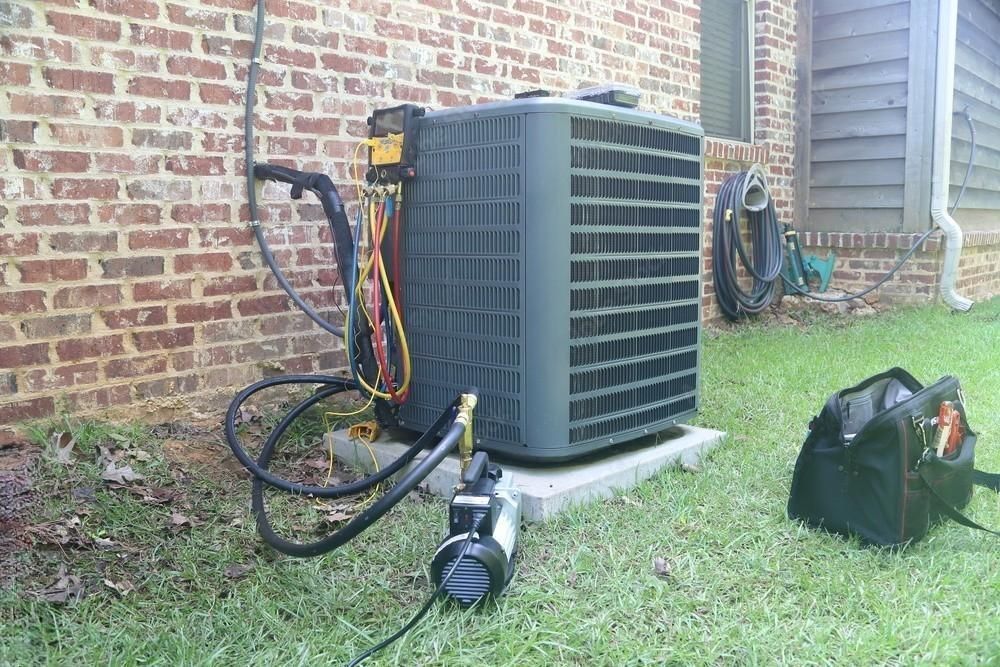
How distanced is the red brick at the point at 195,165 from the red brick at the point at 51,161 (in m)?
0.26

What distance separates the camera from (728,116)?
18.5 feet

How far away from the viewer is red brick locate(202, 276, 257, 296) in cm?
269

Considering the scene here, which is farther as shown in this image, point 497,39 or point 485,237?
point 497,39

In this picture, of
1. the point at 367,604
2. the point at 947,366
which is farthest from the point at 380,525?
the point at 947,366

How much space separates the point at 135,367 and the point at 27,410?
317 millimetres

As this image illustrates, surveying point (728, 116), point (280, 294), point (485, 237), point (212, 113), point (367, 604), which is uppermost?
point (728, 116)

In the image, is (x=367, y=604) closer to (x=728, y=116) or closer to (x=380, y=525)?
(x=380, y=525)

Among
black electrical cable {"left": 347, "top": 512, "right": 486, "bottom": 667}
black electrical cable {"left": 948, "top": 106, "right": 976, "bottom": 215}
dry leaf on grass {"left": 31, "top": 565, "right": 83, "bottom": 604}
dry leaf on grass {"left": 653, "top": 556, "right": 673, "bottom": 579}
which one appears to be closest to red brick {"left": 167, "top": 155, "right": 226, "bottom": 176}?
dry leaf on grass {"left": 31, "top": 565, "right": 83, "bottom": 604}

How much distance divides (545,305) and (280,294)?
42.2 inches

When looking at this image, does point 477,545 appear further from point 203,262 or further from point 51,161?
point 51,161

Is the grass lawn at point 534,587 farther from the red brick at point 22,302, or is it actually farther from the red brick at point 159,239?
the red brick at point 159,239

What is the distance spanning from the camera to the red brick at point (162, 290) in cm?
251

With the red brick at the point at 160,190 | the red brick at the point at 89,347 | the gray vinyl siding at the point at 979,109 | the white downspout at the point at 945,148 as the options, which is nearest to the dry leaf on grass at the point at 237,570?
the red brick at the point at 89,347

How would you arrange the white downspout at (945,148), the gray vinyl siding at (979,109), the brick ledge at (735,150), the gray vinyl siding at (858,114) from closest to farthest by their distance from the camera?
the brick ledge at (735,150), the white downspout at (945,148), the gray vinyl siding at (858,114), the gray vinyl siding at (979,109)
